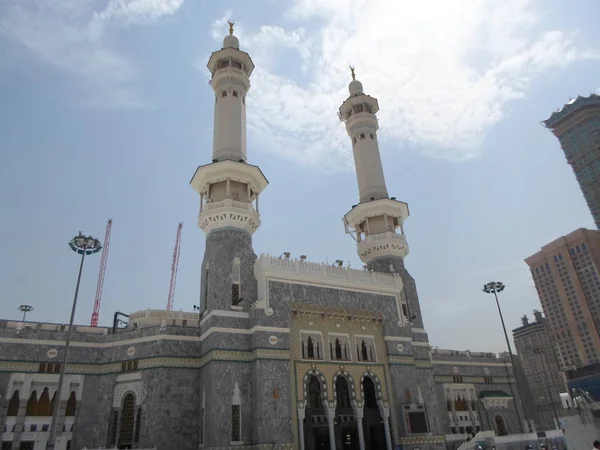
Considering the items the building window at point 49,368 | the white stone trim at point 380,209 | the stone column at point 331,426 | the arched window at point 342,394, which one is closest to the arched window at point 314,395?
the arched window at point 342,394

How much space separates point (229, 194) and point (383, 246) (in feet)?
45.7

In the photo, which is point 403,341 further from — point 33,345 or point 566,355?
point 566,355

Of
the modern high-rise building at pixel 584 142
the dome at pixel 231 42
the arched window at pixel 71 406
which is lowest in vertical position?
the arched window at pixel 71 406

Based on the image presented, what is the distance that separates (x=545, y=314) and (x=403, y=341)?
79680mm

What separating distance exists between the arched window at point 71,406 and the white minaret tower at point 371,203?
23.6m

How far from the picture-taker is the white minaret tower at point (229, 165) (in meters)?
32.1

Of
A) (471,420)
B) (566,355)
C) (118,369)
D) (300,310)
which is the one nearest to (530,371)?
(566,355)

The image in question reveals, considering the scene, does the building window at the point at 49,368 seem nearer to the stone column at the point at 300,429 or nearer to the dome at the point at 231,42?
the stone column at the point at 300,429

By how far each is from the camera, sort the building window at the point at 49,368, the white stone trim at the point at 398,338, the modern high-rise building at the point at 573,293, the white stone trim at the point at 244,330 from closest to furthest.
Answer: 1. the building window at the point at 49,368
2. the white stone trim at the point at 244,330
3. the white stone trim at the point at 398,338
4. the modern high-rise building at the point at 573,293

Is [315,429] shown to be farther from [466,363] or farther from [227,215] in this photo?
[466,363]

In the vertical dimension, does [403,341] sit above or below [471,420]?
above

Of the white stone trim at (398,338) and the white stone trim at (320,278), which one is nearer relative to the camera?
the white stone trim at (320,278)

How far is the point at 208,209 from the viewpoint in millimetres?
32188

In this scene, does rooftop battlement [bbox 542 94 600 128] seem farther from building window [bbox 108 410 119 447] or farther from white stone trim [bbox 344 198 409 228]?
building window [bbox 108 410 119 447]
